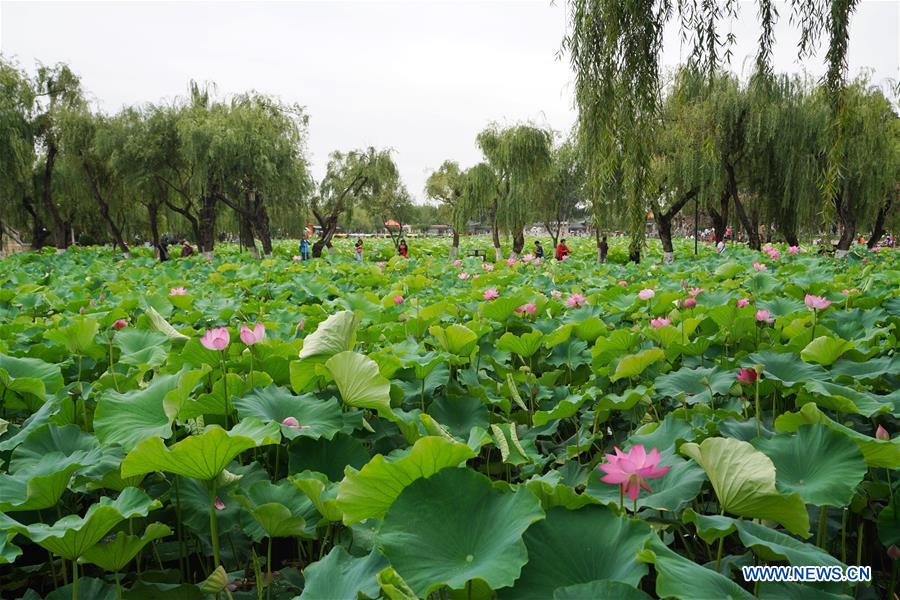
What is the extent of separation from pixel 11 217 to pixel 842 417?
21.4 metres

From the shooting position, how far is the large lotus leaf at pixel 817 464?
3.22 feet

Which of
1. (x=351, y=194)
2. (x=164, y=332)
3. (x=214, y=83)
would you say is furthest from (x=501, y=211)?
(x=164, y=332)

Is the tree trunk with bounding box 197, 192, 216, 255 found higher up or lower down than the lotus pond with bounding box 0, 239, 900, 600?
higher up

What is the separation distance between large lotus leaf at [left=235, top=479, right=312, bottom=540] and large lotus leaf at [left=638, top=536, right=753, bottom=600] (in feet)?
1.79

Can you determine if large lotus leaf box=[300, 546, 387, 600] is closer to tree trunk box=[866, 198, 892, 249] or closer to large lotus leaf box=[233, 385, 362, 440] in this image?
large lotus leaf box=[233, 385, 362, 440]

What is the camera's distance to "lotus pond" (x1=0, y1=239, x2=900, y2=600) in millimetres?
785

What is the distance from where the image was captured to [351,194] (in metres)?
19.1

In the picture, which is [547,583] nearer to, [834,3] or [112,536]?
[112,536]

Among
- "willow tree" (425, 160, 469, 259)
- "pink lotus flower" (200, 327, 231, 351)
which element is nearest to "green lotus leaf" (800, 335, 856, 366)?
"pink lotus flower" (200, 327, 231, 351)

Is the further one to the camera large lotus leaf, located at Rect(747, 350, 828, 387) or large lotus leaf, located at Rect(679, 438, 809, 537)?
large lotus leaf, located at Rect(747, 350, 828, 387)

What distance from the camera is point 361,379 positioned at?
1.30m

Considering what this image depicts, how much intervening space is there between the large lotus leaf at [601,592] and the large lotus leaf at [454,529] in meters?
0.06

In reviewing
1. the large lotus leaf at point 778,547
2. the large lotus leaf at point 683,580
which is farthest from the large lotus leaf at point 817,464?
the large lotus leaf at point 683,580

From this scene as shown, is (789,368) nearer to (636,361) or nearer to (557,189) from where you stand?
(636,361)
